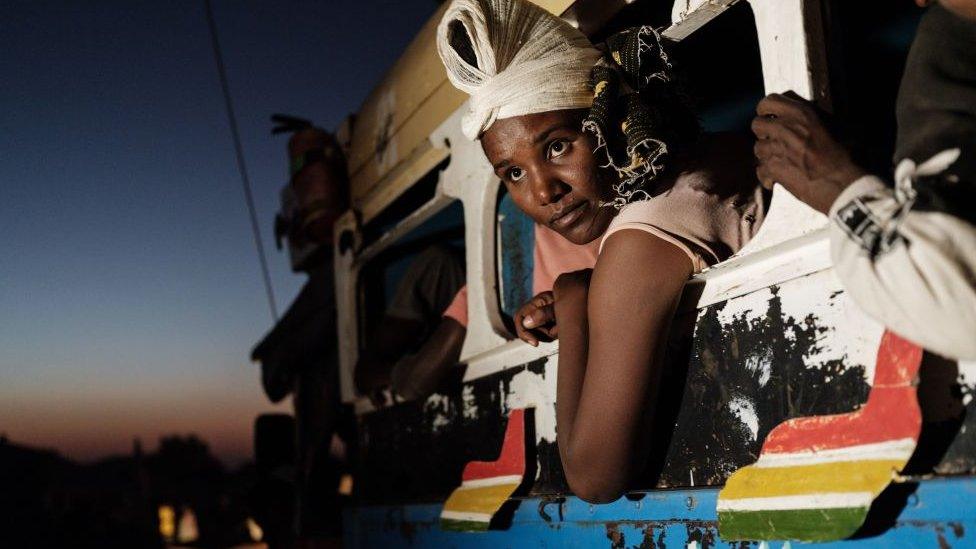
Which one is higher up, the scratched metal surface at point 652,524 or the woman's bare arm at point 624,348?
the woman's bare arm at point 624,348

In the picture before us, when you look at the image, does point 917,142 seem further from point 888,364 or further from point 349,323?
point 349,323

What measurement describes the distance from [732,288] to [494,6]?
924 mm

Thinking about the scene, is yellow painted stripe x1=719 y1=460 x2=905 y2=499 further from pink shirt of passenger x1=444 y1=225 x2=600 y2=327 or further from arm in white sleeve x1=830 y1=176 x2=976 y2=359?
pink shirt of passenger x1=444 y1=225 x2=600 y2=327

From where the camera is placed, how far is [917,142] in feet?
3.30

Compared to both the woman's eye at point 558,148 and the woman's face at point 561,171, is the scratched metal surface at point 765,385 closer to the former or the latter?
the woman's face at point 561,171

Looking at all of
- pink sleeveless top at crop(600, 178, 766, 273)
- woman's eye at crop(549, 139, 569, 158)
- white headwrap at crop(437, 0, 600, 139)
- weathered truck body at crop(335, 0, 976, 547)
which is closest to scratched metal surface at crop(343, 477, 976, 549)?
weathered truck body at crop(335, 0, 976, 547)

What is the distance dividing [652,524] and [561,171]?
83cm

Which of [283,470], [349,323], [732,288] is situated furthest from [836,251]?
[283,470]

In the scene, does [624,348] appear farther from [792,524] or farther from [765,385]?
[792,524]

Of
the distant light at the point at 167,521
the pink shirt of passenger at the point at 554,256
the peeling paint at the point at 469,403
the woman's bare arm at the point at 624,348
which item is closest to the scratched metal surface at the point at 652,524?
the woman's bare arm at the point at 624,348

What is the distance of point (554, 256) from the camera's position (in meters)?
2.14

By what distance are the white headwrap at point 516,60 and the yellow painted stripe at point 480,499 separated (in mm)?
1037

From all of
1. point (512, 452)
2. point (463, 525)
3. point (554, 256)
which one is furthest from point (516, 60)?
point (463, 525)

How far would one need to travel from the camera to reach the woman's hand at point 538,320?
6.02 ft
